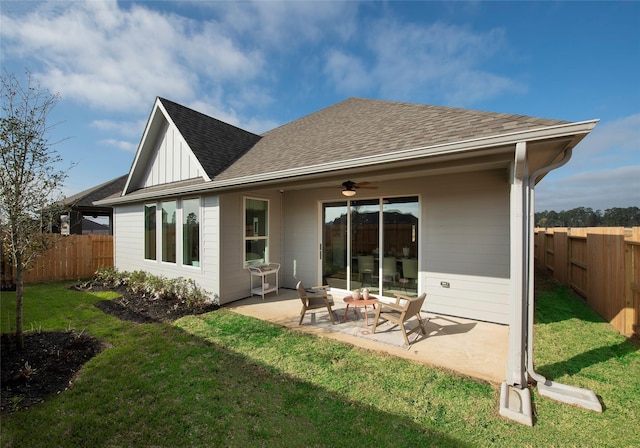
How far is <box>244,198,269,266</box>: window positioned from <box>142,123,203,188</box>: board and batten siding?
175cm

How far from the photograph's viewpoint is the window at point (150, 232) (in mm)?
8688

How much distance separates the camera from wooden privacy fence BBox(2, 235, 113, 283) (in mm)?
10289

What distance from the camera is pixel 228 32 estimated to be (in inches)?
290

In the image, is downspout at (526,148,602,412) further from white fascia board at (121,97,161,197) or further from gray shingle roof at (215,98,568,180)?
white fascia board at (121,97,161,197)

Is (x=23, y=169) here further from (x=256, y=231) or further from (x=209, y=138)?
(x=209, y=138)

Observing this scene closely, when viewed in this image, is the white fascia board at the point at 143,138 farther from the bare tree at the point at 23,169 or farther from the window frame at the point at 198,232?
the bare tree at the point at 23,169

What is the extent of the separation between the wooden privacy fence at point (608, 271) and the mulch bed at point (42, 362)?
855cm

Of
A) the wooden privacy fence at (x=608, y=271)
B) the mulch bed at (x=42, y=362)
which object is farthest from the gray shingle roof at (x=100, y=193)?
the wooden privacy fence at (x=608, y=271)

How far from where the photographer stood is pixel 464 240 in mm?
5668

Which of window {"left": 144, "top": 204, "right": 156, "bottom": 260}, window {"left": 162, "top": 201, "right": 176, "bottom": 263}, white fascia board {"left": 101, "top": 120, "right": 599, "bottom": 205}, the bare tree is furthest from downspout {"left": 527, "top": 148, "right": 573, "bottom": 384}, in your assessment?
window {"left": 144, "top": 204, "right": 156, "bottom": 260}

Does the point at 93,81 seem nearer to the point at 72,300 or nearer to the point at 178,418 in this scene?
the point at 72,300

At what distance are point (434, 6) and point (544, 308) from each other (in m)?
7.87

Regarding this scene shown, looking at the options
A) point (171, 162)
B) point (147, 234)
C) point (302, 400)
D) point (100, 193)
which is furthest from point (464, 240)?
point (100, 193)

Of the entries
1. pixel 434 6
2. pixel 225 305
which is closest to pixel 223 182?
pixel 225 305
